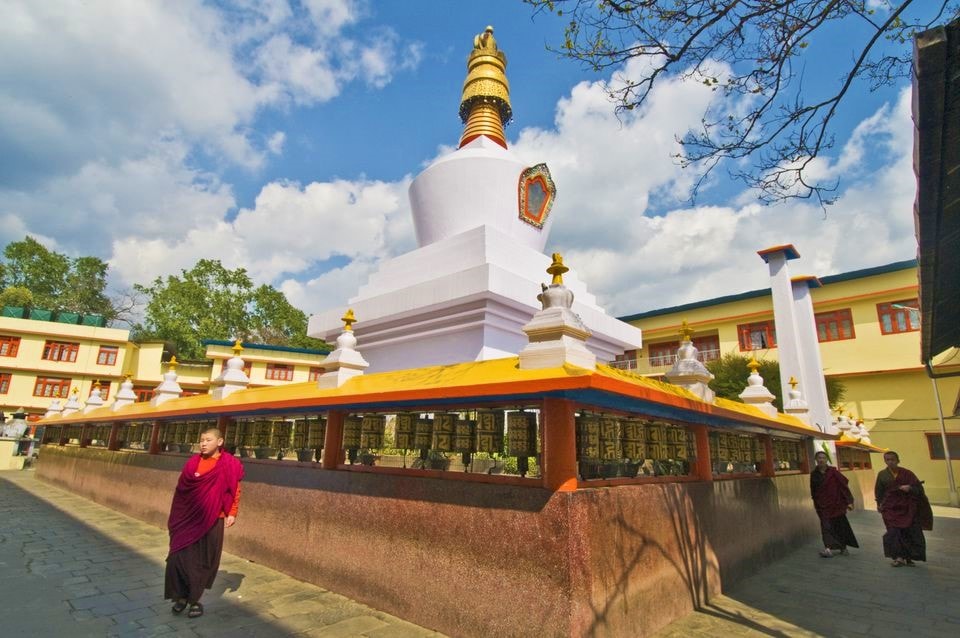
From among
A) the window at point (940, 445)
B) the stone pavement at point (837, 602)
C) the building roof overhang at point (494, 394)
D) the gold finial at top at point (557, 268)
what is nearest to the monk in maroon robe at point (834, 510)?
the stone pavement at point (837, 602)

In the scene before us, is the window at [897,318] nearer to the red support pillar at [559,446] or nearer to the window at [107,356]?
the red support pillar at [559,446]

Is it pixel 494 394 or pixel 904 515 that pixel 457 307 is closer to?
pixel 494 394

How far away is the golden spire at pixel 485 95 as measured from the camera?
1167cm

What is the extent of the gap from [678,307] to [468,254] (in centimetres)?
2401

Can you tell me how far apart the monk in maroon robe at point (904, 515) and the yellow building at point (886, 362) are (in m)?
16.3

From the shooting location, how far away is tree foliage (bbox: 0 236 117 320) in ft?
140

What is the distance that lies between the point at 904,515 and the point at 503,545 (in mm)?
6744

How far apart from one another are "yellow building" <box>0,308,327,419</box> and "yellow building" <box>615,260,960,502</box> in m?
29.3

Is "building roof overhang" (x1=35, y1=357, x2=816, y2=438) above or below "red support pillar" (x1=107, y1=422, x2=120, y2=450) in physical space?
above

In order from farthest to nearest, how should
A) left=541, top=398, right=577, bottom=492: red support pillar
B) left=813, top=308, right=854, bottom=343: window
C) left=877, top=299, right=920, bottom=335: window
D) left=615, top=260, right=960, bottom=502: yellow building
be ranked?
left=813, top=308, right=854, bottom=343: window
left=877, top=299, right=920, bottom=335: window
left=615, top=260, right=960, bottom=502: yellow building
left=541, top=398, right=577, bottom=492: red support pillar

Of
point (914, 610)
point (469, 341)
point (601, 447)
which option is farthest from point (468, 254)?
point (914, 610)

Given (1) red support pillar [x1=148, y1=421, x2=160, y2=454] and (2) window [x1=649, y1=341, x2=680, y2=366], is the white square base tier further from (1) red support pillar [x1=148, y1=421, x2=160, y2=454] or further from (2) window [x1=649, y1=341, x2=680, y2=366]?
(2) window [x1=649, y1=341, x2=680, y2=366]

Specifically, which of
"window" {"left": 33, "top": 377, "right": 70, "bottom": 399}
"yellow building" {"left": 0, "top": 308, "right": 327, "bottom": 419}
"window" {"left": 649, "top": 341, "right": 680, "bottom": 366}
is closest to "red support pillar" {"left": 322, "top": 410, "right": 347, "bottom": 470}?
"window" {"left": 649, "top": 341, "right": 680, "bottom": 366}

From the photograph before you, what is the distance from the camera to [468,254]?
351 inches
